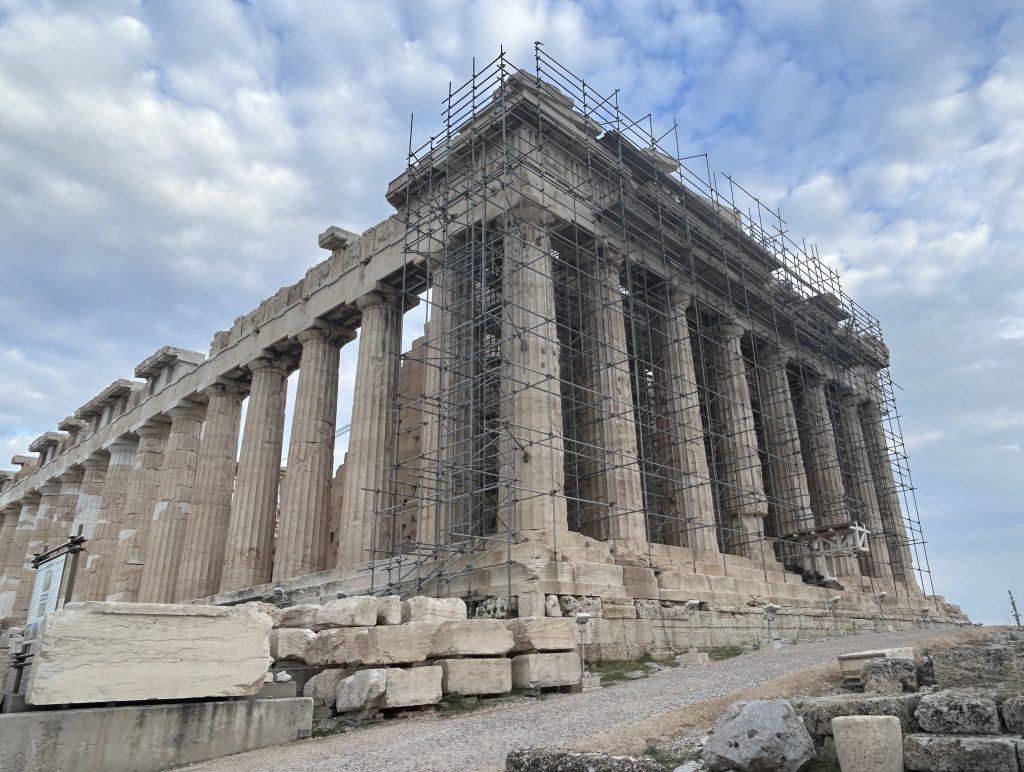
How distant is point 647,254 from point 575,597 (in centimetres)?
1107

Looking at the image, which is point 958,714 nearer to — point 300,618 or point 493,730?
point 493,730

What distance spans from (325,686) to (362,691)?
618mm

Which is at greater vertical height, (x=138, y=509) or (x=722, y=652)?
(x=138, y=509)

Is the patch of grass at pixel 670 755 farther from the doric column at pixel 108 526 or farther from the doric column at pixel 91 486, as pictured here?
the doric column at pixel 91 486

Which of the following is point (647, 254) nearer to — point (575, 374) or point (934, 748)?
point (575, 374)

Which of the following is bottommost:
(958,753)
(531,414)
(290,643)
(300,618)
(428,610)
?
(958,753)

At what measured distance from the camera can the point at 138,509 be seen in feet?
96.7

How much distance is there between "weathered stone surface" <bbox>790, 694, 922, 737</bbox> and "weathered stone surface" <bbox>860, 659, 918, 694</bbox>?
208cm

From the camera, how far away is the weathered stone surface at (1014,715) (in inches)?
194

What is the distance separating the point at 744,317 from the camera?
25.9m

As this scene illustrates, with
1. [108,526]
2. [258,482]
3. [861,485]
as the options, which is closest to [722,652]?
[258,482]

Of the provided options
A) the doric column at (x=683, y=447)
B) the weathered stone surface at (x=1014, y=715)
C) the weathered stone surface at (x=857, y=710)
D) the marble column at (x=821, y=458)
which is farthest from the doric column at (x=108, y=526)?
the weathered stone surface at (x=1014, y=715)

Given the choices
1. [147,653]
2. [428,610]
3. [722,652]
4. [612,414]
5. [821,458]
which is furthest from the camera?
[821,458]

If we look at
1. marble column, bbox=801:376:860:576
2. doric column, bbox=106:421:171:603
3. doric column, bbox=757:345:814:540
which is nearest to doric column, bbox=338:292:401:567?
doric column, bbox=106:421:171:603
